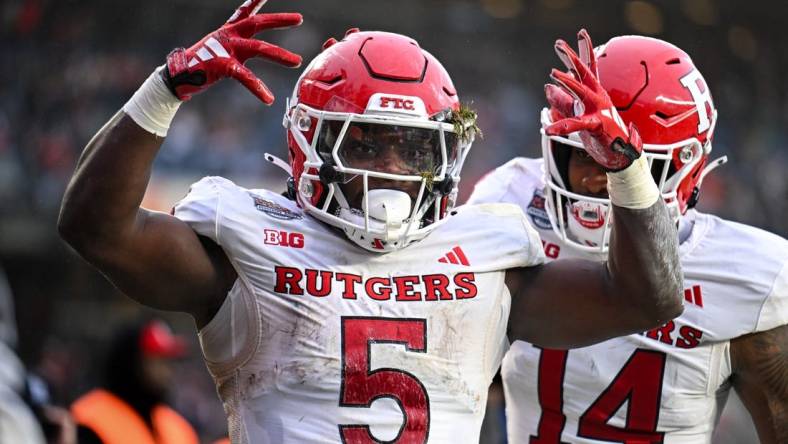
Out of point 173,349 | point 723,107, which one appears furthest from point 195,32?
point 173,349

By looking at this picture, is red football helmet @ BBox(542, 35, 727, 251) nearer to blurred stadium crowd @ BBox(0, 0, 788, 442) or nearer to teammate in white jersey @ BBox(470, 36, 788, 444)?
teammate in white jersey @ BBox(470, 36, 788, 444)

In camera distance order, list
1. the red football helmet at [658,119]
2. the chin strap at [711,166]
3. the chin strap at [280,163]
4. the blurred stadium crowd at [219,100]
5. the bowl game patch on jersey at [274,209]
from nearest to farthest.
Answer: the bowl game patch on jersey at [274,209] → the chin strap at [280,163] → the red football helmet at [658,119] → the chin strap at [711,166] → the blurred stadium crowd at [219,100]

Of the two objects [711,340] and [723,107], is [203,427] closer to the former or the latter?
[723,107]

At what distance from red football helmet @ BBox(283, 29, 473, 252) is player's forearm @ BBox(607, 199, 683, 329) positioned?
377 mm

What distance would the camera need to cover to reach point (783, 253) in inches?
127

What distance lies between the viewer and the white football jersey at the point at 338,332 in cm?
250

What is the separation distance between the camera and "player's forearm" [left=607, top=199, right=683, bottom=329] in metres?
2.58

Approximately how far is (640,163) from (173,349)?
9.69 feet

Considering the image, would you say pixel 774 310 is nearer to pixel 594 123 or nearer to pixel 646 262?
pixel 646 262

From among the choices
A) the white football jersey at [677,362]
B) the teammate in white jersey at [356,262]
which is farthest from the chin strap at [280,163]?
the white football jersey at [677,362]

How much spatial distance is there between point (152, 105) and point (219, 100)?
8237mm

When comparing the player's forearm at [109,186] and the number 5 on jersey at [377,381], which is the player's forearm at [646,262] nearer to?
the number 5 on jersey at [377,381]

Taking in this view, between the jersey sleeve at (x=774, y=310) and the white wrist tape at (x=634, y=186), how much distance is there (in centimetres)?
73

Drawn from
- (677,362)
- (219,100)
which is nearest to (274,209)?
(677,362)
